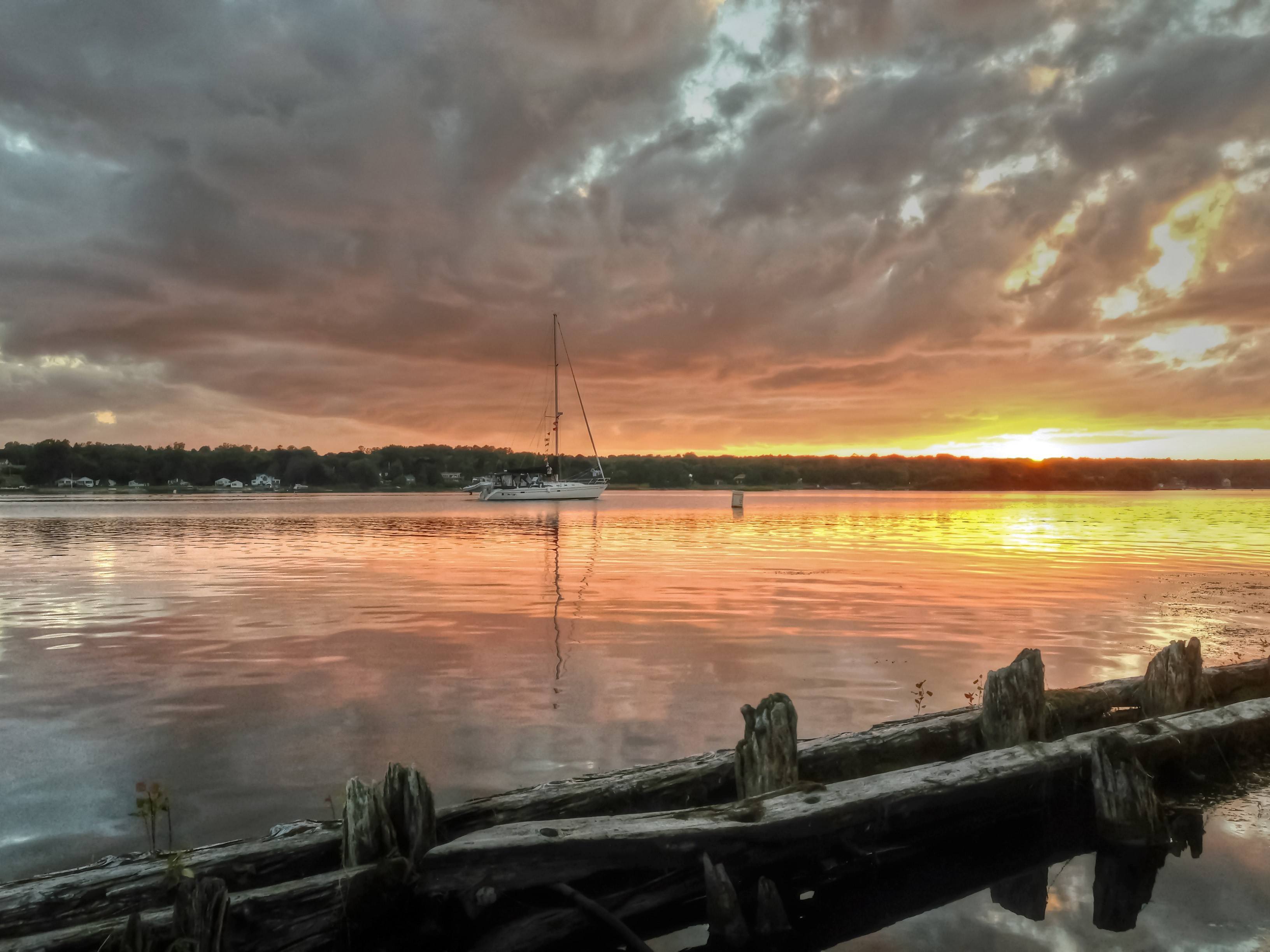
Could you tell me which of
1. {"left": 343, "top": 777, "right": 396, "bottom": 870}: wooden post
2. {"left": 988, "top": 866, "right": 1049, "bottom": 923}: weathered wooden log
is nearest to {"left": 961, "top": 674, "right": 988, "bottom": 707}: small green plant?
{"left": 988, "top": 866, "right": 1049, "bottom": 923}: weathered wooden log

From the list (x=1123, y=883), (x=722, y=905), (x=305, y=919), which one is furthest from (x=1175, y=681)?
(x=305, y=919)

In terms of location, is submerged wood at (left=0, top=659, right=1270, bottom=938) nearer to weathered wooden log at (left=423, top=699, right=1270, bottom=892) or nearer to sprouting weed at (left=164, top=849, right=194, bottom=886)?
sprouting weed at (left=164, top=849, right=194, bottom=886)

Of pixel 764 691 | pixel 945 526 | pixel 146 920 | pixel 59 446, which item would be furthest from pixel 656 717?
pixel 59 446

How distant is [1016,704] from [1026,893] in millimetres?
1817

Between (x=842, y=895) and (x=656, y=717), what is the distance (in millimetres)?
4465

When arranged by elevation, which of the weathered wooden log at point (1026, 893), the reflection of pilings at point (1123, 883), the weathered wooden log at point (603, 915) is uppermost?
the weathered wooden log at point (603, 915)

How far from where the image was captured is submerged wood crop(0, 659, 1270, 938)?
4.74m

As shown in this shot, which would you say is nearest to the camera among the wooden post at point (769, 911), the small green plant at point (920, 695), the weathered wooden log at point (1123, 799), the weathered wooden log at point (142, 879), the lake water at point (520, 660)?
the weathered wooden log at point (142, 879)

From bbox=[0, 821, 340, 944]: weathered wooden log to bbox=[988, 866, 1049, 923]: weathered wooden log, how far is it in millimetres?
5096

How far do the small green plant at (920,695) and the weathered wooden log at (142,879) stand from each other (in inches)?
320

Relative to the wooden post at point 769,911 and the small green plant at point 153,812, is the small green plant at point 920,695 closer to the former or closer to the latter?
the wooden post at point 769,911

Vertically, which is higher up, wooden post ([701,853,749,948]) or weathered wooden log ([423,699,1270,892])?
weathered wooden log ([423,699,1270,892])

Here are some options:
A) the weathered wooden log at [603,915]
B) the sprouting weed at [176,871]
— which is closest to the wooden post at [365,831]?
the sprouting weed at [176,871]

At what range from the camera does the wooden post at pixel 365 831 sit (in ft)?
17.0
